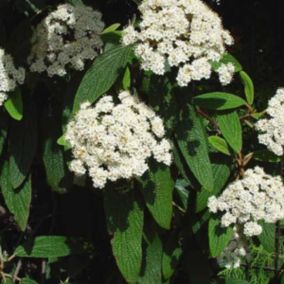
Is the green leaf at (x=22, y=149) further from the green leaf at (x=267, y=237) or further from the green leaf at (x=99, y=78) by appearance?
the green leaf at (x=267, y=237)

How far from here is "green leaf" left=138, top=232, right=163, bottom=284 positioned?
2221mm

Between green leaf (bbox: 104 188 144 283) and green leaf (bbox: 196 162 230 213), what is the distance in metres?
0.18

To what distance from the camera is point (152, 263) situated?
2229 mm

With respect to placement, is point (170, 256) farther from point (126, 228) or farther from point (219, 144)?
point (219, 144)

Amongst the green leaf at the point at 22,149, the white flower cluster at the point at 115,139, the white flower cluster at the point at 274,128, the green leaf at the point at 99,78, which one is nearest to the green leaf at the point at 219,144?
the white flower cluster at the point at 274,128

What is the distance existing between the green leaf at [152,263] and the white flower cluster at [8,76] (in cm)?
64

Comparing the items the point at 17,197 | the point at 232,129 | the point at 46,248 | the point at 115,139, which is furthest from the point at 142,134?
the point at 46,248

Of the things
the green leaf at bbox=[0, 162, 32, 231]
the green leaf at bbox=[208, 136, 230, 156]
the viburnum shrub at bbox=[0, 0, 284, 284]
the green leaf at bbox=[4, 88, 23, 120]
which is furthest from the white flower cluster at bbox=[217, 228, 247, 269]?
the green leaf at bbox=[4, 88, 23, 120]

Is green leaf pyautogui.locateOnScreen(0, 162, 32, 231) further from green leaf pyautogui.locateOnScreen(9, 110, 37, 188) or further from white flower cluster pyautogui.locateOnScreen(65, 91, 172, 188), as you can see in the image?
white flower cluster pyautogui.locateOnScreen(65, 91, 172, 188)

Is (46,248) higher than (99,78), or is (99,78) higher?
(99,78)

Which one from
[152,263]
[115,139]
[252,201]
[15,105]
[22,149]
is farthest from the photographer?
[152,263]

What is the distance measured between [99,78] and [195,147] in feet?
1.02

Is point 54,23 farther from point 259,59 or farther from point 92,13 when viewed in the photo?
point 259,59

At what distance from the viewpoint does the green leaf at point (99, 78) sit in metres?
1.90
